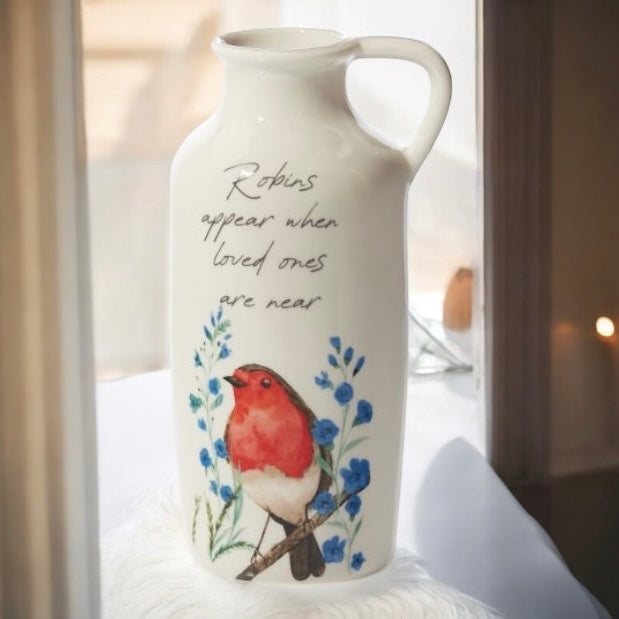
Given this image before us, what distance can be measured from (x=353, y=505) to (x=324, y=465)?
0.04 metres

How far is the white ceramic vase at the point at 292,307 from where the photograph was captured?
73 cm

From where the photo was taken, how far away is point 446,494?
1015 millimetres

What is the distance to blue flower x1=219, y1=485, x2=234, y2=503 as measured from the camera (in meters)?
0.78

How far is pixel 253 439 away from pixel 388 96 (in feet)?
1.56

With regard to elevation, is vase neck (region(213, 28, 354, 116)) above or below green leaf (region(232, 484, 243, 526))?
above

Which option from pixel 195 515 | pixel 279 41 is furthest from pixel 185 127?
pixel 195 515

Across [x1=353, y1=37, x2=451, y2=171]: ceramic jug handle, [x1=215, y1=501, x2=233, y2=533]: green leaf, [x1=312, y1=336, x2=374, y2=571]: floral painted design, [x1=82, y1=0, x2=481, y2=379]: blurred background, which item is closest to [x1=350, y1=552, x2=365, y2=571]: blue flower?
[x1=312, y1=336, x2=374, y2=571]: floral painted design

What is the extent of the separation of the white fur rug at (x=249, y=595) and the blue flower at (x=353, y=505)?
57 millimetres

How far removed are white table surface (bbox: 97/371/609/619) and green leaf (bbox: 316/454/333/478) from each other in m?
0.16

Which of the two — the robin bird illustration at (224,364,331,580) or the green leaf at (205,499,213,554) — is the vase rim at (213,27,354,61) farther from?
the green leaf at (205,499,213,554)

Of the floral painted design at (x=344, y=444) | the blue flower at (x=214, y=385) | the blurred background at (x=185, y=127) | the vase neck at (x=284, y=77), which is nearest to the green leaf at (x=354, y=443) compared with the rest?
the floral painted design at (x=344, y=444)

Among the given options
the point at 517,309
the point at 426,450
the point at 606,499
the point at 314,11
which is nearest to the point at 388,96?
the point at 314,11

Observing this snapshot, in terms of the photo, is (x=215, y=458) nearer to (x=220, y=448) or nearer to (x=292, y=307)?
(x=220, y=448)

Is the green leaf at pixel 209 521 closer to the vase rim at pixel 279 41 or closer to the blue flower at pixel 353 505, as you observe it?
the blue flower at pixel 353 505
